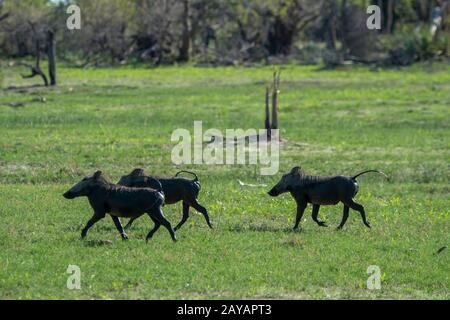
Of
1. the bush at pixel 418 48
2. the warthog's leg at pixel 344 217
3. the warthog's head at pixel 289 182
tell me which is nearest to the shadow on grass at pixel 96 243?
the warthog's head at pixel 289 182

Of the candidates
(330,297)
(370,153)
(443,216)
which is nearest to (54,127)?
(370,153)

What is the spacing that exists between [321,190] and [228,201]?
9.45 feet

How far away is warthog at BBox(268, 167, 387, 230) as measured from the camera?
1420cm

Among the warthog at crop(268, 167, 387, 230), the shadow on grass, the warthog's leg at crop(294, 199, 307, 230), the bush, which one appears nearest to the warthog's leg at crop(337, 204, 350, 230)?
the warthog at crop(268, 167, 387, 230)

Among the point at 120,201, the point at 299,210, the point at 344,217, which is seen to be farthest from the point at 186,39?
the point at 120,201

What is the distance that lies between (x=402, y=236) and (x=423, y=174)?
21.4ft

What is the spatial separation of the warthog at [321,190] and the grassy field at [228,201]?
0.39 meters

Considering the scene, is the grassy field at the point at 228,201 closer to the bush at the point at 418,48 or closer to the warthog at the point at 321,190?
the warthog at the point at 321,190

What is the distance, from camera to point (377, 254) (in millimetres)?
12961

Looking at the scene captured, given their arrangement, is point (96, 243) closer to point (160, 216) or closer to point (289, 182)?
point (160, 216)

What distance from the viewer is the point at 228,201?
16.8 m

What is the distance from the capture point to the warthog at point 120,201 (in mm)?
12883

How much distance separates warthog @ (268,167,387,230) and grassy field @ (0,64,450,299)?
1.28 feet
